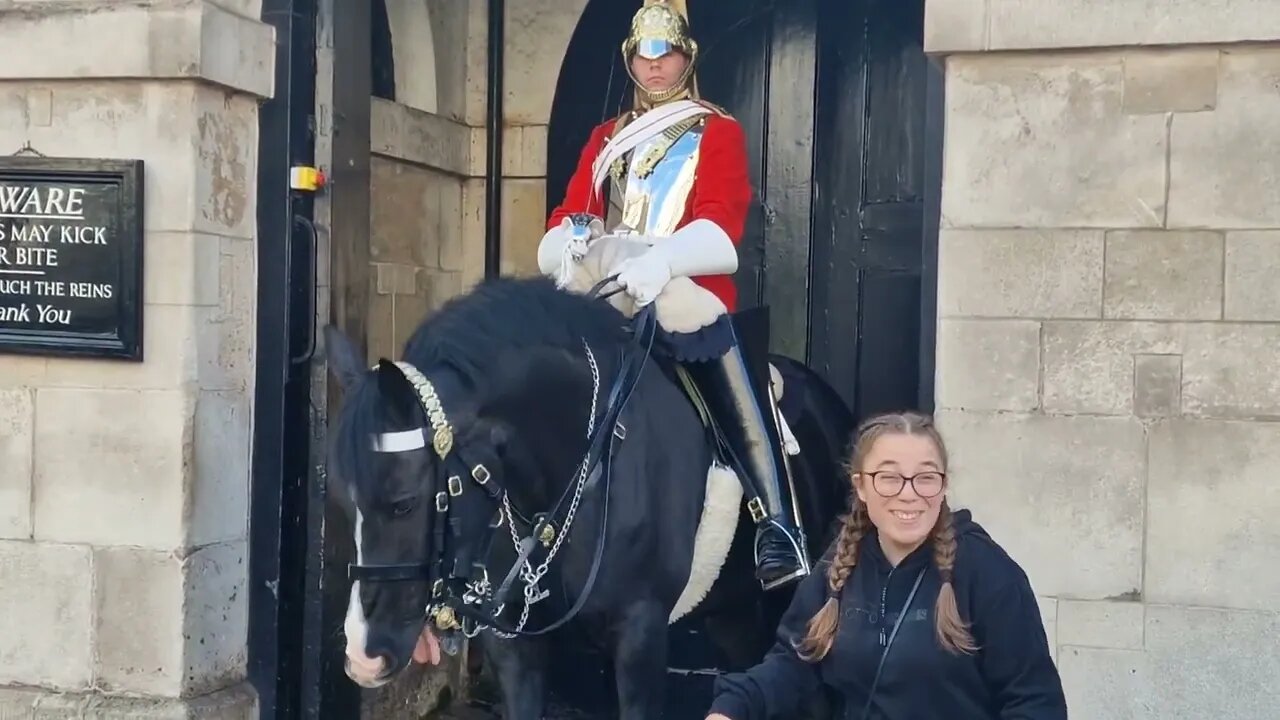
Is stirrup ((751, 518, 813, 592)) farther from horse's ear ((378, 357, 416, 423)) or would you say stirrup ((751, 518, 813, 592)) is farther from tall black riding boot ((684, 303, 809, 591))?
horse's ear ((378, 357, 416, 423))

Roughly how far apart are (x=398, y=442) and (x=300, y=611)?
2.05 meters

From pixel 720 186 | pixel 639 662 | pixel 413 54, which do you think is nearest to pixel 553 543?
pixel 639 662

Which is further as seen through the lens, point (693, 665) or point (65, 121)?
point (693, 665)

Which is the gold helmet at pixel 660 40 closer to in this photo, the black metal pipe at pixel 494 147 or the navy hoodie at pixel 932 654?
the black metal pipe at pixel 494 147

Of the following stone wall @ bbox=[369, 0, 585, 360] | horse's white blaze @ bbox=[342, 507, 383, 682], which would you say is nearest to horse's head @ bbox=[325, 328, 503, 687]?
horse's white blaze @ bbox=[342, 507, 383, 682]

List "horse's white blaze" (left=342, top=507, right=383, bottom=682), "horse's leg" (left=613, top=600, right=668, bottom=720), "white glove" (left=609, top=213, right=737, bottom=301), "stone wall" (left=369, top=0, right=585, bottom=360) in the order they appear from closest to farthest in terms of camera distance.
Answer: "horse's white blaze" (left=342, top=507, right=383, bottom=682), "horse's leg" (left=613, top=600, right=668, bottom=720), "white glove" (left=609, top=213, right=737, bottom=301), "stone wall" (left=369, top=0, right=585, bottom=360)

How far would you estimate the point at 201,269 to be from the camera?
4730 mm

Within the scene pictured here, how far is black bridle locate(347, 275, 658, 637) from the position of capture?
3283mm

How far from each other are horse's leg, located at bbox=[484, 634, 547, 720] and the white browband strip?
2.61ft

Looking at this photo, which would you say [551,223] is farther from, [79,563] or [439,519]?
[79,563]

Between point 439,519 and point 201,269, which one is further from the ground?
point 201,269

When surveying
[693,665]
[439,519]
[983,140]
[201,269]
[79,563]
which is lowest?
[693,665]

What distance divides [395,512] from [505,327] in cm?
59

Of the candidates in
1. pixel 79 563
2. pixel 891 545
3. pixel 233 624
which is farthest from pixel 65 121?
pixel 891 545
